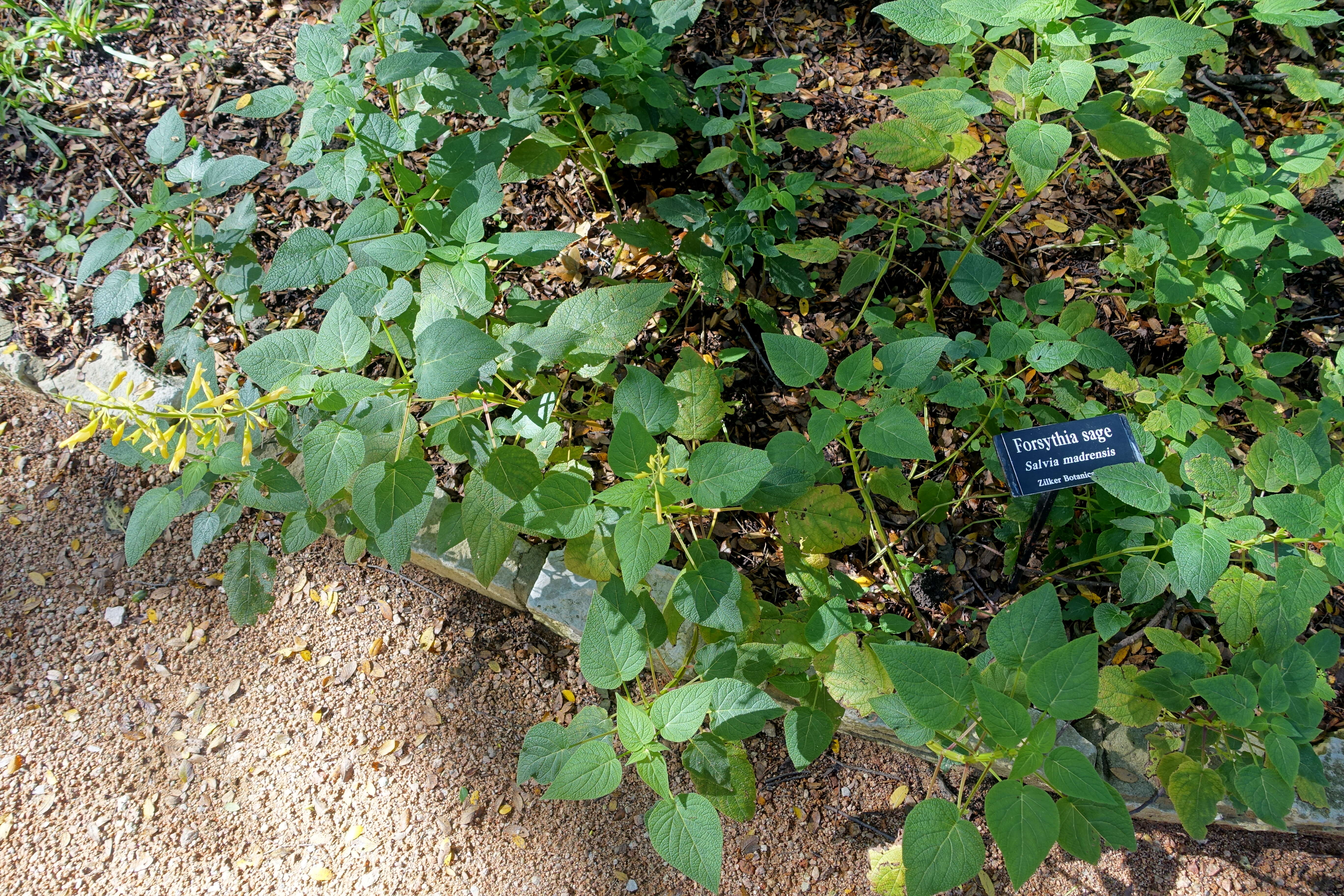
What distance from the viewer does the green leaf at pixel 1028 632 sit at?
5.25ft

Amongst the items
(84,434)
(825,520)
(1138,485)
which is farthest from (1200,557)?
(84,434)

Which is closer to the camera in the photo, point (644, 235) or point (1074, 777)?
point (1074, 777)

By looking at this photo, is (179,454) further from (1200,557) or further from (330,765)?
(1200,557)

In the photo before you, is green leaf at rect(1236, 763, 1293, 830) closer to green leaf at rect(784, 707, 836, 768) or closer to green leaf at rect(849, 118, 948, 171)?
green leaf at rect(784, 707, 836, 768)

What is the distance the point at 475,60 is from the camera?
323 cm

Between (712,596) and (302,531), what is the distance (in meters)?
1.12

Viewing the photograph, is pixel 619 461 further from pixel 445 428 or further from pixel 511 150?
pixel 511 150

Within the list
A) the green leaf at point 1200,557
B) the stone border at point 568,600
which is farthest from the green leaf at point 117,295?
the green leaf at point 1200,557

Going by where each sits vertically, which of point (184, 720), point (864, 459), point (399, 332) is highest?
point (399, 332)

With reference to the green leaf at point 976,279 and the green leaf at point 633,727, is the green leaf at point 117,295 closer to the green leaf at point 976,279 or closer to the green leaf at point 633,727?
the green leaf at point 633,727

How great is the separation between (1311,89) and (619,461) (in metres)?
2.36

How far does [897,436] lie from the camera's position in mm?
1732

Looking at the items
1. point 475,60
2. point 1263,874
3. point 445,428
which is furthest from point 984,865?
point 475,60

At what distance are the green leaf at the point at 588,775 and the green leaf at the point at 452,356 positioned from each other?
80 cm
